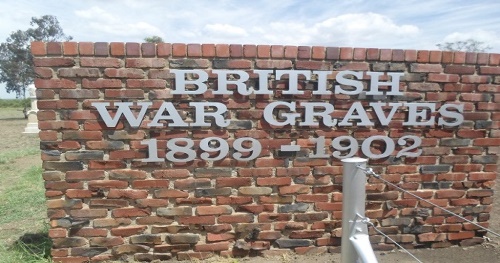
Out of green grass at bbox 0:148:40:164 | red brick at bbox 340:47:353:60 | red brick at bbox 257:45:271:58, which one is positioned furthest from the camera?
green grass at bbox 0:148:40:164

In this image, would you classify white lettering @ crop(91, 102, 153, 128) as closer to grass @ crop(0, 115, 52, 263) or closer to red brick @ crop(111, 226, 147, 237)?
red brick @ crop(111, 226, 147, 237)

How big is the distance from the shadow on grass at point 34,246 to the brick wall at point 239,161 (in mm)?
276

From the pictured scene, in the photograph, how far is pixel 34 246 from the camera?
3.33 metres

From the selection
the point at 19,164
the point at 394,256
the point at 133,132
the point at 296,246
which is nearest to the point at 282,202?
the point at 296,246

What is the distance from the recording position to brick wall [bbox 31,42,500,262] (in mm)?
2828

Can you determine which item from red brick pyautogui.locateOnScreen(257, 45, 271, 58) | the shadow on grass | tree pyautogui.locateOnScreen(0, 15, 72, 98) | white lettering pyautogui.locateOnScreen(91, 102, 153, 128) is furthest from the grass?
tree pyautogui.locateOnScreen(0, 15, 72, 98)

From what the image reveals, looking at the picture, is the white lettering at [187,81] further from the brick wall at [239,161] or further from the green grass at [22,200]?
the green grass at [22,200]

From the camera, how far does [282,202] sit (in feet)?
10.3

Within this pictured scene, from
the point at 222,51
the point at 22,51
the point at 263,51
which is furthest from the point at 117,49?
the point at 22,51

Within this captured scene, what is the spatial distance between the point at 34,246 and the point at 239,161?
211 cm

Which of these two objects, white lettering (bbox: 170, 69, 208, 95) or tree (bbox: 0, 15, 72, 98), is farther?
tree (bbox: 0, 15, 72, 98)

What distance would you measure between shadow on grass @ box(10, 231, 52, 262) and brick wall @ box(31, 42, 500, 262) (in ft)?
0.90

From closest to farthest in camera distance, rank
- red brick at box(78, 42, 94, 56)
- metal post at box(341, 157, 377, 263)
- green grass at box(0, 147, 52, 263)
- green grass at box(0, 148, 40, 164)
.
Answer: metal post at box(341, 157, 377, 263) < red brick at box(78, 42, 94, 56) < green grass at box(0, 147, 52, 263) < green grass at box(0, 148, 40, 164)

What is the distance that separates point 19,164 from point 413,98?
7.60m
